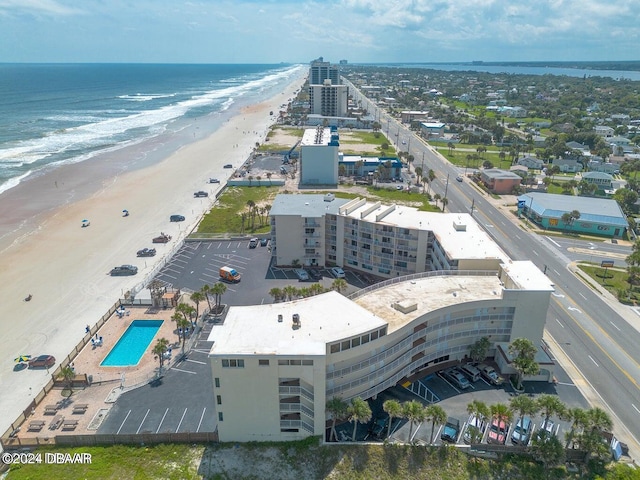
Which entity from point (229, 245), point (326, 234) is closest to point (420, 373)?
point (326, 234)

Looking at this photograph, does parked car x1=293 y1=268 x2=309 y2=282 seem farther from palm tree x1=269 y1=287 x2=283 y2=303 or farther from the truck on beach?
palm tree x1=269 y1=287 x2=283 y2=303

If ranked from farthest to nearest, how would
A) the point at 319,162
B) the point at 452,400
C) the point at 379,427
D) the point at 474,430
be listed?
the point at 319,162
the point at 452,400
the point at 379,427
the point at 474,430

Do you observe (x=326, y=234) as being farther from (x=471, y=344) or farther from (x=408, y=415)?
(x=408, y=415)

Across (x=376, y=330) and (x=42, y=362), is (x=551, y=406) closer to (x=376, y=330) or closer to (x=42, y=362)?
(x=376, y=330)

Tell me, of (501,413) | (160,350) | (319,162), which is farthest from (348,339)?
(319,162)

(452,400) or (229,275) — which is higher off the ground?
(229,275)

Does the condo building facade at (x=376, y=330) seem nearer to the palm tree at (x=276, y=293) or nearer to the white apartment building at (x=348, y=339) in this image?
the white apartment building at (x=348, y=339)

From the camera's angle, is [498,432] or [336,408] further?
[498,432]
